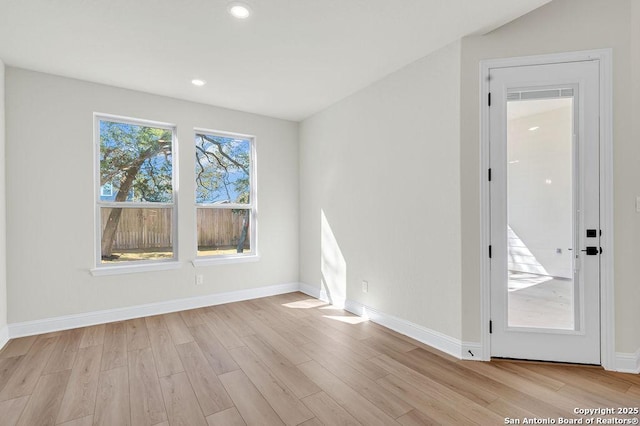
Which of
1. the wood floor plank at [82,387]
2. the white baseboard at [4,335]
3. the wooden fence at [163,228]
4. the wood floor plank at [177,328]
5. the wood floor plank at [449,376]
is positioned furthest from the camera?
the wooden fence at [163,228]

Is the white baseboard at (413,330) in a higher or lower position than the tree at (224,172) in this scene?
lower

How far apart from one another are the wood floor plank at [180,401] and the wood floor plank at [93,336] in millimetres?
1204

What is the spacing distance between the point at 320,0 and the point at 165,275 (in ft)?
11.5

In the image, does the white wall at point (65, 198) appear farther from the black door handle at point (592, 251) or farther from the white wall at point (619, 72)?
the black door handle at point (592, 251)

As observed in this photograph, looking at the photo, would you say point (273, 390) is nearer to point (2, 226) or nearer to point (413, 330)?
point (413, 330)

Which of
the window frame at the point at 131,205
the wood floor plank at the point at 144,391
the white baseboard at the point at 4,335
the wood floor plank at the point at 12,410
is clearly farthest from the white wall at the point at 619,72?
the white baseboard at the point at 4,335

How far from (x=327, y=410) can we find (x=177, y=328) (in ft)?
7.08

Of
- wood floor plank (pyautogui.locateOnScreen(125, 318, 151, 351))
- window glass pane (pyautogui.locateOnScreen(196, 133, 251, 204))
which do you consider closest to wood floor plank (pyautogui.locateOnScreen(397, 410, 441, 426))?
wood floor plank (pyautogui.locateOnScreen(125, 318, 151, 351))

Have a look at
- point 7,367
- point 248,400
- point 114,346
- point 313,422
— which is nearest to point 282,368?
point 248,400

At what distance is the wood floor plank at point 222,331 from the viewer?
299cm

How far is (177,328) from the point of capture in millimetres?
3387

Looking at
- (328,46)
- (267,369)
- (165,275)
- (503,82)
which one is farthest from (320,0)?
(165,275)

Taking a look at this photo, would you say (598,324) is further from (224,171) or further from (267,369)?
(224,171)

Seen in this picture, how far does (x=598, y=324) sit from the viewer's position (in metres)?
2.39
